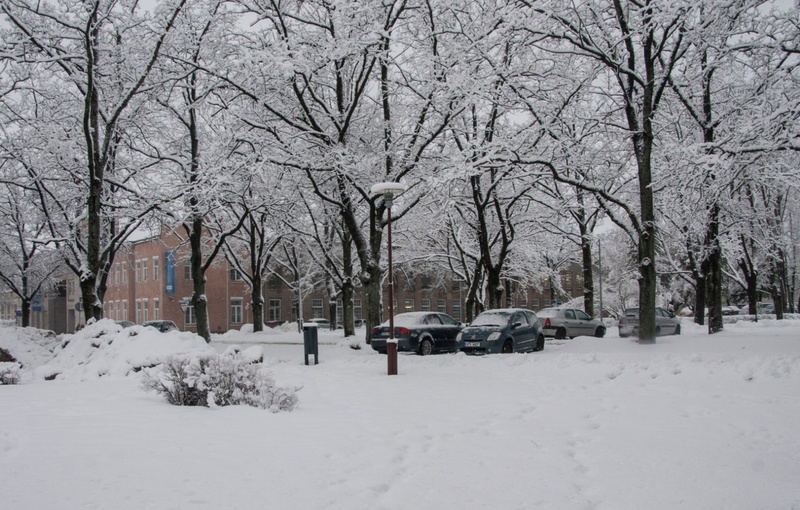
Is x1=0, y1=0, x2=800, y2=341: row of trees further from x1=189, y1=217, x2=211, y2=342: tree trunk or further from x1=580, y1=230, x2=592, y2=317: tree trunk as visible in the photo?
x1=580, y1=230, x2=592, y2=317: tree trunk

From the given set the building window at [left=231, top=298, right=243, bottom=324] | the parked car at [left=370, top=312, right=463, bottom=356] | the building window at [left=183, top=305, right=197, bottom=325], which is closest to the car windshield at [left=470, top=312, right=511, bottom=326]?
the parked car at [left=370, top=312, right=463, bottom=356]

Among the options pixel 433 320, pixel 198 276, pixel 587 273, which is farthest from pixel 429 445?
pixel 587 273

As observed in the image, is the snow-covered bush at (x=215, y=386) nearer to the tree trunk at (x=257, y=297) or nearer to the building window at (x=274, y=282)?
the tree trunk at (x=257, y=297)

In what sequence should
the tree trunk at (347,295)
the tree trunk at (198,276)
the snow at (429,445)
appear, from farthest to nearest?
the tree trunk at (347,295) < the tree trunk at (198,276) < the snow at (429,445)

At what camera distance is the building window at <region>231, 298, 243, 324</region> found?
6019 centimetres

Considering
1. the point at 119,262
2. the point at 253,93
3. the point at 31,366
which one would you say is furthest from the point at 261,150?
the point at 119,262

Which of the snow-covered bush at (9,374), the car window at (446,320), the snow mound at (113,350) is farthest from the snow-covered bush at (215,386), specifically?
the car window at (446,320)

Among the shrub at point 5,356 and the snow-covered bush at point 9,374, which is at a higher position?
the snow-covered bush at point 9,374

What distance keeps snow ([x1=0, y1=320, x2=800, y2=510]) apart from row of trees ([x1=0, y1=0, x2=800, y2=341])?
6.06m

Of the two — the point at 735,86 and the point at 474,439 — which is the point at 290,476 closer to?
the point at 474,439

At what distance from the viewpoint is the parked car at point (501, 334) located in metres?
17.9

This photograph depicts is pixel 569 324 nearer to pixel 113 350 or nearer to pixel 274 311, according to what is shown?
pixel 113 350

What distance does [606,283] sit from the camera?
65.7 metres

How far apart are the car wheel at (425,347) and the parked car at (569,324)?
860 centimetres
